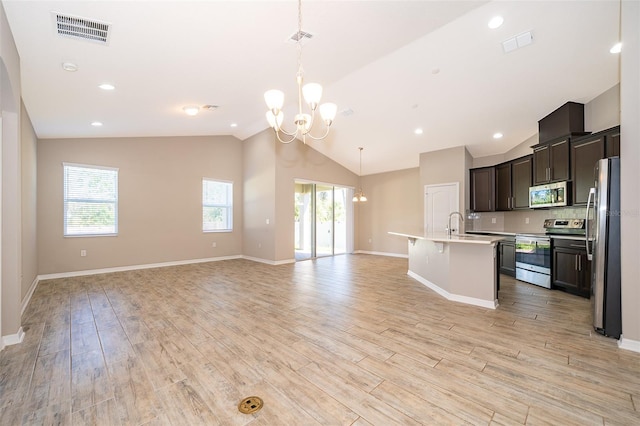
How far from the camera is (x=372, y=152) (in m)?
7.85

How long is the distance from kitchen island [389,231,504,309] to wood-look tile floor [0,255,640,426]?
0.63 ft

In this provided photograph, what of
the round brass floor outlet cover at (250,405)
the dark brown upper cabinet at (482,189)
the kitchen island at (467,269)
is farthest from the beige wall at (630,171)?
the dark brown upper cabinet at (482,189)

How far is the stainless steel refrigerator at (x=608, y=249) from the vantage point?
277cm

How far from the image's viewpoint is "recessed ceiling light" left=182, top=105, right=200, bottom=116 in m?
4.88

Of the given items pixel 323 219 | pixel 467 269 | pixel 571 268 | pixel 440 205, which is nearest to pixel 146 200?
pixel 323 219

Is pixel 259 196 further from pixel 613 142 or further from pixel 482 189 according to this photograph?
pixel 613 142

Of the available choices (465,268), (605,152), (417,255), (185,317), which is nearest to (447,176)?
(417,255)

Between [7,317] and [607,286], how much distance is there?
5.86 meters

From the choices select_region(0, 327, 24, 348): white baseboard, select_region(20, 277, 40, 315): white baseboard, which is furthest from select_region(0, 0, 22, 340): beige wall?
select_region(20, 277, 40, 315): white baseboard

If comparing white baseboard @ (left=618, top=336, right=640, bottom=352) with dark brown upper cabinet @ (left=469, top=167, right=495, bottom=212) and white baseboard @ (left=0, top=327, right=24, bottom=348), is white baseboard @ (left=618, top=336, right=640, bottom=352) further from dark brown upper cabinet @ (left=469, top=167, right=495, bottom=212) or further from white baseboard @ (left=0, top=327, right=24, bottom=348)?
white baseboard @ (left=0, top=327, right=24, bottom=348)

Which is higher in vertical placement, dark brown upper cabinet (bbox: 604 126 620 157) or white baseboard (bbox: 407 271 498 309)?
dark brown upper cabinet (bbox: 604 126 620 157)

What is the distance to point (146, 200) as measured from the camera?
6.59m

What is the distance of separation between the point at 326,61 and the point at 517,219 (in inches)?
213

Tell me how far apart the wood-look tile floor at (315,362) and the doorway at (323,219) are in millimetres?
4551
